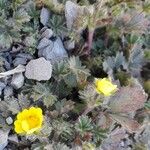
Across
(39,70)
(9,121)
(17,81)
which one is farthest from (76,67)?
(9,121)

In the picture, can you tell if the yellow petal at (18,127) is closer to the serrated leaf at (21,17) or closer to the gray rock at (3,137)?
the gray rock at (3,137)

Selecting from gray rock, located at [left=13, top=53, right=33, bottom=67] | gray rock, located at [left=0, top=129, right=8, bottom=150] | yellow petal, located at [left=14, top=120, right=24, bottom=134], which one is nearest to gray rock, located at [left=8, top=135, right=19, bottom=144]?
gray rock, located at [left=0, top=129, right=8, bottom=150]

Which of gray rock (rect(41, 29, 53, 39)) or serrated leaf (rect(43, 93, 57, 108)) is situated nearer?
serrated leaf (rect(43, 93, 57, 108))

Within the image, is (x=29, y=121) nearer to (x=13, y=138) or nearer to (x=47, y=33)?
(x=13, y=138)

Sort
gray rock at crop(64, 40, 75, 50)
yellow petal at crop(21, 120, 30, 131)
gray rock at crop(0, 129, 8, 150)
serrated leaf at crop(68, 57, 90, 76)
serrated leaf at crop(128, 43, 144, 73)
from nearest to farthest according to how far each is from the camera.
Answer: yellow petal at crop(21, 120, 30, 131)
gray rock at crop(0, 129, 8, 150)
serrated leaf at crop(68, 57, 90, 76)
gray rock at crop(64, 40, 75, 50)
serrated leaf at crop(128, 43, 144, 73)

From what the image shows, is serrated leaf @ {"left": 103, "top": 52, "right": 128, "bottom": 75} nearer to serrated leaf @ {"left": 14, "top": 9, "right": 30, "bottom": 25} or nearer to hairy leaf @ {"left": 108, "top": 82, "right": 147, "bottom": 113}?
hairy leaf @ {"left": 108, "top": 82, "right": 147, "bottom": 113}

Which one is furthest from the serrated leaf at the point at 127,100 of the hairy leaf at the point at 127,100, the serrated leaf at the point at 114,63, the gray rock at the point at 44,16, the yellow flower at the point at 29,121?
the gray rock at the point at 44,16
